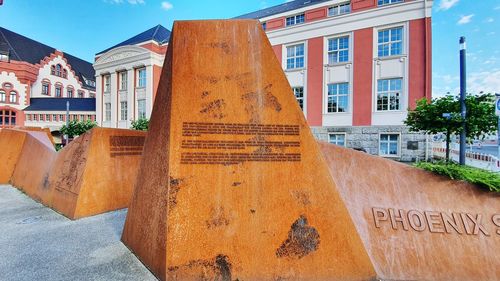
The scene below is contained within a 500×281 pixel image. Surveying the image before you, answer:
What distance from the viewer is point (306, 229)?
3.10 metres

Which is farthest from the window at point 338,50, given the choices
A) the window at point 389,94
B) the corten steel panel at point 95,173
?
the corten steel panel at point 95,173

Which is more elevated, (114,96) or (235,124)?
(114,96)

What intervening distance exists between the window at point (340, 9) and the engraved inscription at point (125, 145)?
18893 mm

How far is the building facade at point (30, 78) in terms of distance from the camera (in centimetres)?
3588

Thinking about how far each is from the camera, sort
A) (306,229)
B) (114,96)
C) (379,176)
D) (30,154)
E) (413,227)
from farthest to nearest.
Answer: (114,96), (30,154), (379,176), (413,227), (306,229)

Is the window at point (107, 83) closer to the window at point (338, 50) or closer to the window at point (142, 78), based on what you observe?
the window at point (142, 78)

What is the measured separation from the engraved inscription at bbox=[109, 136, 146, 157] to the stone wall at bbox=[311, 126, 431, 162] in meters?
15.3

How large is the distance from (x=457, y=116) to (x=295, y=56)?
13.6 m

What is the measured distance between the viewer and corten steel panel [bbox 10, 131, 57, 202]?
256 inches

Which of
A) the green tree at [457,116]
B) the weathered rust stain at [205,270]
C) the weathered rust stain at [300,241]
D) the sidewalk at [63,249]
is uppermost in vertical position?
the green tree at [457,116]

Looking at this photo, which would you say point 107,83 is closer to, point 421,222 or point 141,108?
point 141,108

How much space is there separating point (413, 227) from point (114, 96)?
106 ft

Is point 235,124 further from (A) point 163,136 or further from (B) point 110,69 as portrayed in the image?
(B) point 110,69

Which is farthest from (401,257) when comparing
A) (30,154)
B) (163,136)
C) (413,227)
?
(30,154)
